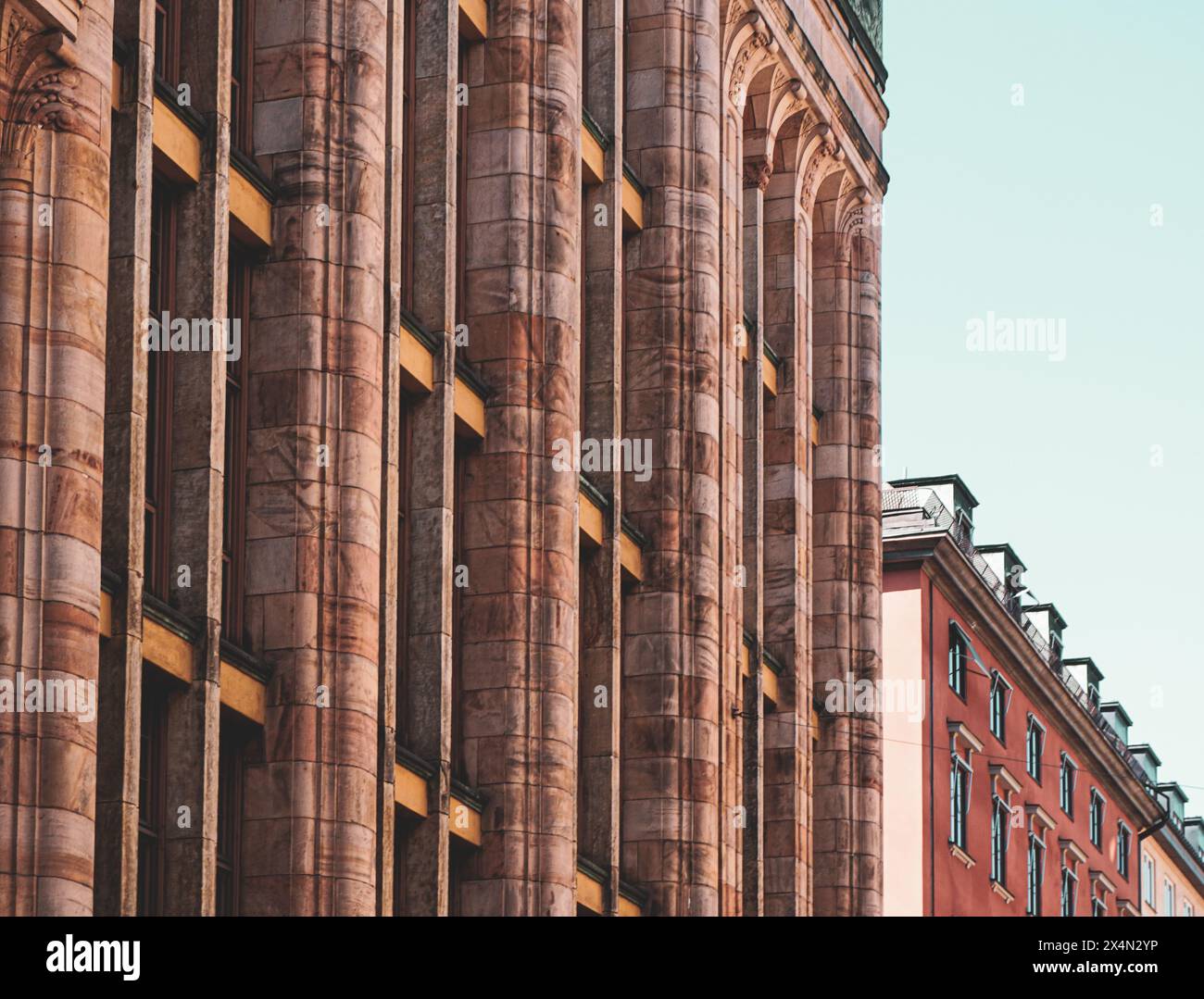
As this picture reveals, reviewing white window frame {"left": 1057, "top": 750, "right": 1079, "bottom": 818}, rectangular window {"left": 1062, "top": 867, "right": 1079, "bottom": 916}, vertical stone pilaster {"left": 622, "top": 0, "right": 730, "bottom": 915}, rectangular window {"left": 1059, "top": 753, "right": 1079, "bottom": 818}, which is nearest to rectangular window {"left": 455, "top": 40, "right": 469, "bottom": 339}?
vertical stone pilaster {"left": 622, "top": 0, "right": 730, "bottom": 915}

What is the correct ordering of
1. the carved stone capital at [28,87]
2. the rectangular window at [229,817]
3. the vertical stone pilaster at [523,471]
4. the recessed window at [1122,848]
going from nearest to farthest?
the carved stone capital at [28,87] < the rectangular window at [229,817] < the vertical stone pilaster at [523,471] < the recessed window at [1122,848]

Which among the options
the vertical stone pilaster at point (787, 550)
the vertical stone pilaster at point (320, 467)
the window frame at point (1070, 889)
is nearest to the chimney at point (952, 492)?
the window frame at point (1070, 889)

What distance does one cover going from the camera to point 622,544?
40.0 meters

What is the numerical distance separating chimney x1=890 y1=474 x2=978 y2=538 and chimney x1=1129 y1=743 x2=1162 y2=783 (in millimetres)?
36369

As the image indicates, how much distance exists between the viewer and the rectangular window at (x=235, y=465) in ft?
94.9

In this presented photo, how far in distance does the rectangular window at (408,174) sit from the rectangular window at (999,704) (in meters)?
39.1

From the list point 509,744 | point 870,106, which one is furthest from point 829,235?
point 509,744

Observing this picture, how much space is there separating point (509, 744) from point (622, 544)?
6.72 m

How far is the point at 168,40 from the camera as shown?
93.5ft

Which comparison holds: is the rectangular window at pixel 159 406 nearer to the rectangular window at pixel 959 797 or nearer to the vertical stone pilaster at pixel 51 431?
the vertical stone pilaster at pixel 51 431

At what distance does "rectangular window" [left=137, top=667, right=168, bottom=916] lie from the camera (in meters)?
26.1

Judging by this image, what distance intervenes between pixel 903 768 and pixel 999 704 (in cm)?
843

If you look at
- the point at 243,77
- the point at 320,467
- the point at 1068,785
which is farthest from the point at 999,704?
the point at 320,467

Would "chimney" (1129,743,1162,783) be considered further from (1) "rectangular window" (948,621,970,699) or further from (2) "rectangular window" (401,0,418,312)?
(2) "rectangular window" (401,0,418,312)
